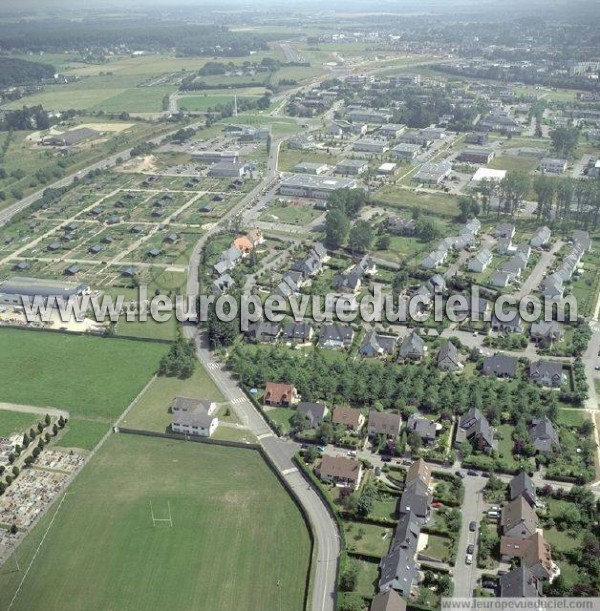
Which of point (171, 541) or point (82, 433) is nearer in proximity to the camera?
point (171, 541)

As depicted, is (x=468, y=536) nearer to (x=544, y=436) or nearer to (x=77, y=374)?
(x=544, y=436)

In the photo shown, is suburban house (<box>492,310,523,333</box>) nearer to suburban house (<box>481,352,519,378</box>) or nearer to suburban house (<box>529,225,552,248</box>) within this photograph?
suburban house (<box>481,352,519,378</box>)

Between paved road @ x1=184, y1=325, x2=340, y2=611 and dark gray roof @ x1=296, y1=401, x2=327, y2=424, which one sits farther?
dark gray roof @ x1=296, y1=401, x2=327, y2=424

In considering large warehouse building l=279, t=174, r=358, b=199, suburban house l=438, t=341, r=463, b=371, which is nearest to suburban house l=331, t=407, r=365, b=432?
suburban house l=438, t=341, r=463, b=371

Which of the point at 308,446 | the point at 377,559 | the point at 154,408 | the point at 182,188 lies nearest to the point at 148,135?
the point at 182,188

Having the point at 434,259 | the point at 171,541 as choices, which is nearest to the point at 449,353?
the point at 434,259

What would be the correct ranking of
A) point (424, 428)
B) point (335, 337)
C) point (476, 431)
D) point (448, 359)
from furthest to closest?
point (335, 337) → point (448, 359) → point (424, 428) → point (476, 431)

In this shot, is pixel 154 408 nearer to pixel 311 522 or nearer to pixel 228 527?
pixel 228 527
